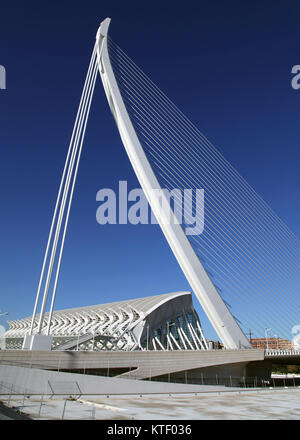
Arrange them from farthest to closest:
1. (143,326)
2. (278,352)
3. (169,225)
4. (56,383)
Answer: (143,326), (278,352), (169,225), (56,383)

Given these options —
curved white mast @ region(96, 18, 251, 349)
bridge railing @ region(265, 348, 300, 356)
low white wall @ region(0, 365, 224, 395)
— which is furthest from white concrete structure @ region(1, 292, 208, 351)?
low white wall @ region(0, 365, 224, 395)

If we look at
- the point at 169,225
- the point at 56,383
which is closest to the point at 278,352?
the point at 169,225

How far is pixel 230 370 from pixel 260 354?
250 cm

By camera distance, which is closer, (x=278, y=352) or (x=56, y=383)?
(x=56, y=383)

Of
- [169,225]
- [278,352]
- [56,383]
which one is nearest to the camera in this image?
[56,383]

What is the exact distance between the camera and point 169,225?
807 inches

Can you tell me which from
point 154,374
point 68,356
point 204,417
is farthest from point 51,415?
point 154,374

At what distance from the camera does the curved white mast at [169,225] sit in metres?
20.5

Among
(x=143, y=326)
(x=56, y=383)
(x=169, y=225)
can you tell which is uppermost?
(x=169, y=225)

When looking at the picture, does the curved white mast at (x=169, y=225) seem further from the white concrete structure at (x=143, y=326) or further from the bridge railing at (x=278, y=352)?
the white concrete structure at (x=143, y=326)

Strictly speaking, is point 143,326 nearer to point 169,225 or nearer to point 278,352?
point 278,352
